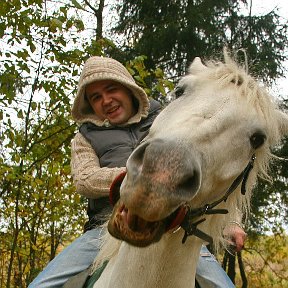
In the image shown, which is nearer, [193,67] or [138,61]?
[193,67]

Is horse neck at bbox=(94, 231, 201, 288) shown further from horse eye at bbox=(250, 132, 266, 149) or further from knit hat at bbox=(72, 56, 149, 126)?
knit hat at bbox=(72, 56, 149, 126)

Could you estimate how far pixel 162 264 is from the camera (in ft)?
7.70

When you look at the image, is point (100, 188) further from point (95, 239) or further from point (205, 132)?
point (205, 132)

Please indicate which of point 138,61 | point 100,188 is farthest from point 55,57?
point 100,188

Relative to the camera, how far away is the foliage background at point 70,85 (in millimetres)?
5922

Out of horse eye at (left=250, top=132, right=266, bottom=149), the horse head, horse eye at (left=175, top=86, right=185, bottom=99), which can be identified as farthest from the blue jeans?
horse eye at (left=175, top=86, right=185, bottom=99)

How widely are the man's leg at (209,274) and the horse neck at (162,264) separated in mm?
506

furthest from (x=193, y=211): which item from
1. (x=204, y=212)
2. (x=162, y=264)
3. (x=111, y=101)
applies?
(x=111, y=101)

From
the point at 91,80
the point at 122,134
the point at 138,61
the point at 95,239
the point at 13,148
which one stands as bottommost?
the point at 95,239

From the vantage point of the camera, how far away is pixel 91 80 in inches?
143

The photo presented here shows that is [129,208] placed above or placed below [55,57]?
below

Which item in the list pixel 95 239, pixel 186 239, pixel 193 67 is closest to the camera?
pixel 186 239

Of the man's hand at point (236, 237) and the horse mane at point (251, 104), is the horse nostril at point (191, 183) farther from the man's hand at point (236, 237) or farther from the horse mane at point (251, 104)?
the man's hand at point (236, 237)

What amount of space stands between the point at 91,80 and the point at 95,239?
45.5 inches
